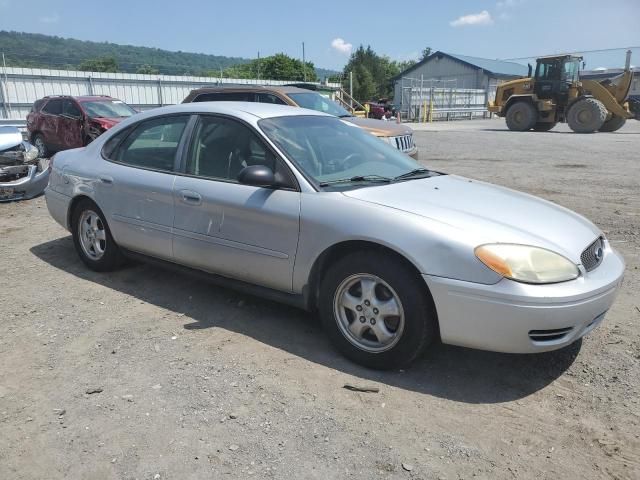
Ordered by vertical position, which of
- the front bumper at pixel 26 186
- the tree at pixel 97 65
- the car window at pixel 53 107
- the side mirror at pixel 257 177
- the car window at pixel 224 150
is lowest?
the front bumper at pixel 26 186

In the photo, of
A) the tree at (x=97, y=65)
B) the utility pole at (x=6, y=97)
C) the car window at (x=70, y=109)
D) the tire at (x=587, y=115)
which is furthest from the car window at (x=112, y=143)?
the tree at (x=97, y=65)

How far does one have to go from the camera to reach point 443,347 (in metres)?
3.58

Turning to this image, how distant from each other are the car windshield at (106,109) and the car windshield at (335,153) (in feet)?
34.0

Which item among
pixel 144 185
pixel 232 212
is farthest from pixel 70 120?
pixel 232 212

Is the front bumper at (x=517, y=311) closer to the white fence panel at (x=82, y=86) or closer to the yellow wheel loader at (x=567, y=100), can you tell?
the white fence panel at (x=82, y=86)

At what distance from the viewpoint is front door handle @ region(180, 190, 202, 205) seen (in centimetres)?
394

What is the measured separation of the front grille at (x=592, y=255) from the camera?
307 centimetres

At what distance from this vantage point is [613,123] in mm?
22297

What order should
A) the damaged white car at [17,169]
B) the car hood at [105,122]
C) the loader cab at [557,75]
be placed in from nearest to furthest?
the damaged white car at [17,169] → the car hood at [105,122] → the loader cab at [557,75]

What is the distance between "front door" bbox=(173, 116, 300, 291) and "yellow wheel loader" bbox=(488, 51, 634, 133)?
20.7 metres

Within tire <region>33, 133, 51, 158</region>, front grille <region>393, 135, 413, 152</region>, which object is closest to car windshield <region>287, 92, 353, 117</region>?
front grille <region>393, 135, 413, 152</region>

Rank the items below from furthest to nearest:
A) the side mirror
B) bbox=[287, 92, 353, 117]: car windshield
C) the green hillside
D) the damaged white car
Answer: the green hillside, bbox=[287, 92, 353, 117]: car windshield, the damaged white car, the side mirror

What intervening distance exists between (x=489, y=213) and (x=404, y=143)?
254 inches

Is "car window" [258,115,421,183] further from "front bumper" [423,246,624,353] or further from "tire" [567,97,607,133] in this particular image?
"tire" [567,97,607,133]
